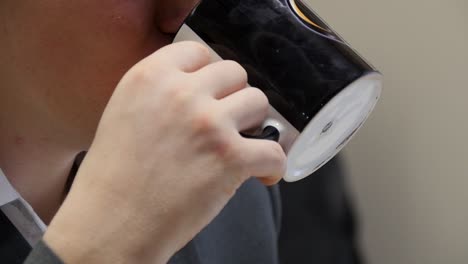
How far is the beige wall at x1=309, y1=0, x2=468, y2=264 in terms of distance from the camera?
4.15ft

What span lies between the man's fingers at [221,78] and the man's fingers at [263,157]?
4 cm

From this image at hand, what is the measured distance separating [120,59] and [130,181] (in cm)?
14

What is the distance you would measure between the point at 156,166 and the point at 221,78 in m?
0.08

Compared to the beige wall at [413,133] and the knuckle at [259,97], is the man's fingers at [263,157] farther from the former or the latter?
the beige wall at [413,133]

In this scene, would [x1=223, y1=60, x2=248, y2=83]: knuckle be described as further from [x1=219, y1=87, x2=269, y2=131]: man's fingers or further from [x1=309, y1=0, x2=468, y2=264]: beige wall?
[x1=309, y1=0, x2=468, y2=264]: beige wall

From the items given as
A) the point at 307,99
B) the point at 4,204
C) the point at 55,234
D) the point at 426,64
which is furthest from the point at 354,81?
the point at 426,64

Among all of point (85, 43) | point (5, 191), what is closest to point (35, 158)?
point (5, 191)

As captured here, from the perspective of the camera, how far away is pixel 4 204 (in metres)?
0.67

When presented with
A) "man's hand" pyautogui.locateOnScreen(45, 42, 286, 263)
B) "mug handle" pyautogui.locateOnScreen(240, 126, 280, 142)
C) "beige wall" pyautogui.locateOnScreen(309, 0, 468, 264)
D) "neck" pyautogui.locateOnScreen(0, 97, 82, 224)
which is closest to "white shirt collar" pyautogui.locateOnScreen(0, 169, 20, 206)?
"neck" pyautogui.locateOnScreen(0, 97, 82, 224)

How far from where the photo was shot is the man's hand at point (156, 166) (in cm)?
50

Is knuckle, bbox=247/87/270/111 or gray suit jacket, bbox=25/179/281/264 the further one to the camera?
gray suit jacket, bbox=25/179/281/264

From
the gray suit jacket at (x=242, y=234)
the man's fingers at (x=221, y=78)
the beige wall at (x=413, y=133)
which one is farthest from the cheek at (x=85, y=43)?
the beige wall at (x=413, y=133)

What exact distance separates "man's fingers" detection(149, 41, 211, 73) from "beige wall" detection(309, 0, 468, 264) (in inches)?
32.5

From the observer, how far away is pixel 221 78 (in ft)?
1.69
